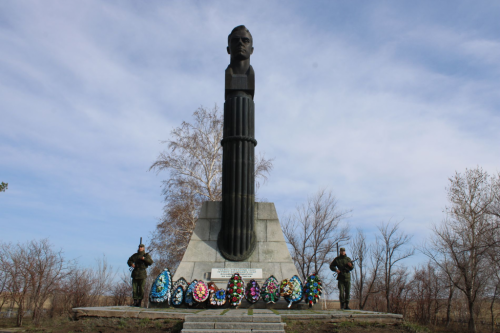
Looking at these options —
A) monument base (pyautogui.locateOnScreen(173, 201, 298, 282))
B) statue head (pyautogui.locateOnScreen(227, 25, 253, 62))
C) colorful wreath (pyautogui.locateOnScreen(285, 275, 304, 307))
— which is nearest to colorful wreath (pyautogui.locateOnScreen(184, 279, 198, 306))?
monument base (pyautogui.locateOnScreen(173, 201, 298, 282))

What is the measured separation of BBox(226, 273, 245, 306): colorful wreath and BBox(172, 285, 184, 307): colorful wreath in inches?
41.1

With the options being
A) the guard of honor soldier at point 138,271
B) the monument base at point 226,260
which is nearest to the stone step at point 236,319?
the monument base at point 226,260

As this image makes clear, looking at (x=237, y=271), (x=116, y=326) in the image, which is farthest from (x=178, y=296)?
(x=116, y=326)

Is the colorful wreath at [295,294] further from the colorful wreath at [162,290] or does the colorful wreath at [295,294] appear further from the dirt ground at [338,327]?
the colorful wreath at [162,290]

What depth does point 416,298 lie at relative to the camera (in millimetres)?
24031

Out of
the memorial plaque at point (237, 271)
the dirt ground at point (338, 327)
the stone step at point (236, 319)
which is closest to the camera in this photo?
the stone step at point (236, 319)

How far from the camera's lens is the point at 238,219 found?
385 inches

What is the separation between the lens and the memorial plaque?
907 cm

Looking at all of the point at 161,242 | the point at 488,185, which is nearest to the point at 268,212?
the point at 161,242

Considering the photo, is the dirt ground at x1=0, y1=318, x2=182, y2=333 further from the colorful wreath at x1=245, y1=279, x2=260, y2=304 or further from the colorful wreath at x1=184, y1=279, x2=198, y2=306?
the colorful wreath at x1=245, y1=279, x2=260, y2=304

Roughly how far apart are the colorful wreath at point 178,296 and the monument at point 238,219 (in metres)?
0.59

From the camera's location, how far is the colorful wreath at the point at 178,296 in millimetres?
8320

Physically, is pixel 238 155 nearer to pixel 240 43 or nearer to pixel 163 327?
pixel 240 43

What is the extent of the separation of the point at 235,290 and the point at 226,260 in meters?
1.39
